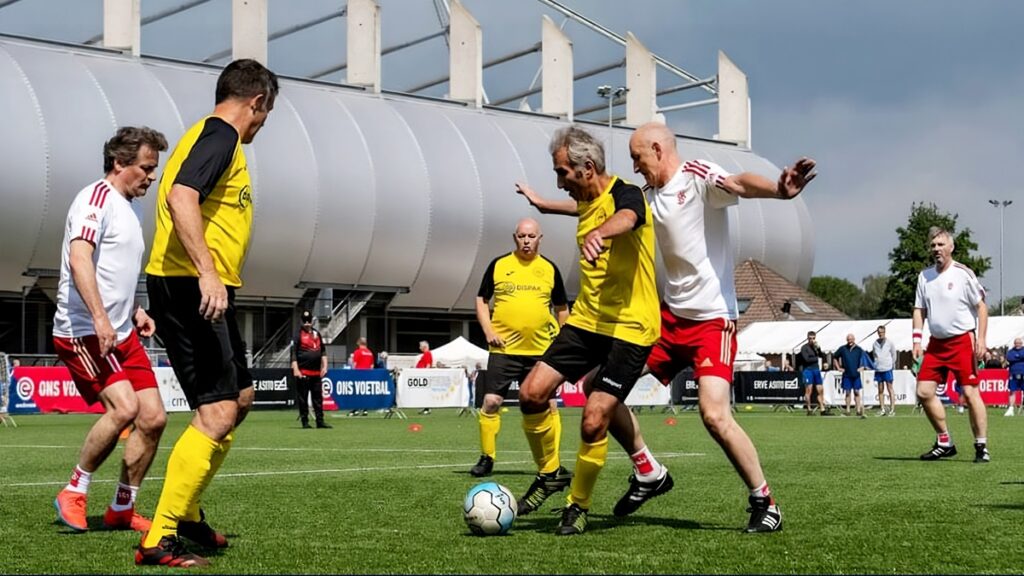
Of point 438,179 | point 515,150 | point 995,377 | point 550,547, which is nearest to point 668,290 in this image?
point 550,547

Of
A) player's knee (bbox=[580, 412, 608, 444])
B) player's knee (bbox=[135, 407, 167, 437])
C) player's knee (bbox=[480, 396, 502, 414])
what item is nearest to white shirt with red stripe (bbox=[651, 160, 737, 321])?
player's knee (bbox=[580, 412, 608, 444])

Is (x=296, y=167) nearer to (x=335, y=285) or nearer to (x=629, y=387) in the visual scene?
(x=335, y=285)

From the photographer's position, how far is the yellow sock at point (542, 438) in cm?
1002

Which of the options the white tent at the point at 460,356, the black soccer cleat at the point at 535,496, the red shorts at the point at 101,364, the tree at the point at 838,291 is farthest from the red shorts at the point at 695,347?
the tree at the point at 838,291

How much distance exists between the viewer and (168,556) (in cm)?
621

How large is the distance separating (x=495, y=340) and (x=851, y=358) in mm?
21301

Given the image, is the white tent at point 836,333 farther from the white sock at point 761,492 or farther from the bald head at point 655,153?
the white sock at point 761,492

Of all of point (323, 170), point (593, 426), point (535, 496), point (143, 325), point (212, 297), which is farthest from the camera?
point (323, 170)

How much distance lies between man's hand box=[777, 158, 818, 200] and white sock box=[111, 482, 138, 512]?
382 centimetres

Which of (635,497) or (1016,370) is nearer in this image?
(635,497)

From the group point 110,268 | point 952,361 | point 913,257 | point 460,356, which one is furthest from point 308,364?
point 913,257

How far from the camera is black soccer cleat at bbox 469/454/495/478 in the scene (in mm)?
12250

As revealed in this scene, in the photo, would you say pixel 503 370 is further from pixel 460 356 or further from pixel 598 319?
pixel 460 356

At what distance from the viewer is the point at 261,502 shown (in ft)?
31.3
